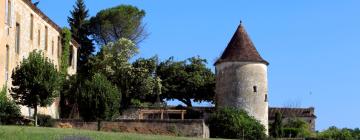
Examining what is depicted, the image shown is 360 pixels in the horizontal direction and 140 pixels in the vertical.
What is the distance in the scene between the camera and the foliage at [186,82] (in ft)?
255

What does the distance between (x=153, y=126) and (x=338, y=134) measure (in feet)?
90.3

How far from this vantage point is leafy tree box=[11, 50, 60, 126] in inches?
1747

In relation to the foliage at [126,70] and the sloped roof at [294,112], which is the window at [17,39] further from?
the sloped roof at [294,112]

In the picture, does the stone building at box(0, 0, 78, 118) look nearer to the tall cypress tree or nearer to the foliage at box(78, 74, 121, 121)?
the foliage at box(78, 74, 121, 121)

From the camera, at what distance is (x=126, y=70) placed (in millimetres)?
73188

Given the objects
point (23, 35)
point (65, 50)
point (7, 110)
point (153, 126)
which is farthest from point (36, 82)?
point (65, 50)

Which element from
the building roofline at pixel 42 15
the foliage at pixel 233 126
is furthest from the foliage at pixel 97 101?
the foliage at pixel 233 126

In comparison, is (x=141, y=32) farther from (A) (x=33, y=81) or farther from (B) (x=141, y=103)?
(A) (x=33, y=81)

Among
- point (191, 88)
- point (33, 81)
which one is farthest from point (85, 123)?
point (191, 88)

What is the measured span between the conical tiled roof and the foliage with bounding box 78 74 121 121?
21.2 m

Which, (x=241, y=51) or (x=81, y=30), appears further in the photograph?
(x=81, y=30)

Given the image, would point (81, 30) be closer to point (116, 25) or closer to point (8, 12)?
point (116, 25)

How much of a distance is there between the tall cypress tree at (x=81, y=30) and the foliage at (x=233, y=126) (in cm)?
2600

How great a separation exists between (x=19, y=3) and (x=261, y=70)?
23.1 meters
